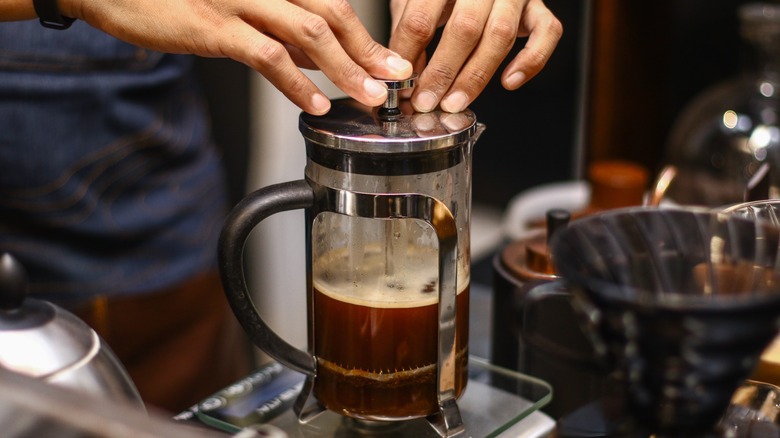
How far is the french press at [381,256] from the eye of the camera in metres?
0.68

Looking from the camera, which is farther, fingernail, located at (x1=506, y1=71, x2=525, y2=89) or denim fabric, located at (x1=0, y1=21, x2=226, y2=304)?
denim fabric, located at (x1=0, y1=21, x2=226, y2=304)

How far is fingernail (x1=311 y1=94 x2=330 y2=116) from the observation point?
726 mm

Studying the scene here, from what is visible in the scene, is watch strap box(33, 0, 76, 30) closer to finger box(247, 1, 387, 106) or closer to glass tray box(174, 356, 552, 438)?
finger box(247, 1, 387, 106)

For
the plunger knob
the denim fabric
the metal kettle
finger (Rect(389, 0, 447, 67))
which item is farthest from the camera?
the denim fabric

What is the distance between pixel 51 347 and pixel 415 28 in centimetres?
41

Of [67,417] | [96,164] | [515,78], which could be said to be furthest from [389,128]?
[96,164]

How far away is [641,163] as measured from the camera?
5.67ft

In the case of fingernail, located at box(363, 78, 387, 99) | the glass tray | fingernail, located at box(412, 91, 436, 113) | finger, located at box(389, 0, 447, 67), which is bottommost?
the glass tray

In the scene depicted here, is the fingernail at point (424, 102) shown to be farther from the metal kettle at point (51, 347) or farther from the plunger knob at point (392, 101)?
the metal kettle at point (51, 347)

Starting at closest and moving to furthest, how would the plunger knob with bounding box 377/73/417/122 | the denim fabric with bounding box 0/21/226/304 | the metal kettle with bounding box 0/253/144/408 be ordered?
the metal kettle with bounding box 0/253/144/408 → the plunger knob with bounding box 377/73/417/122 → the denim fabric with bounding box 0/21/226/304

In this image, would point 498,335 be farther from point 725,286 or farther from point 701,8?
point 701,8

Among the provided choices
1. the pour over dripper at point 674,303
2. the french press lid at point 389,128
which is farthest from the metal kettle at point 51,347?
the pour over dripper at point 674,303

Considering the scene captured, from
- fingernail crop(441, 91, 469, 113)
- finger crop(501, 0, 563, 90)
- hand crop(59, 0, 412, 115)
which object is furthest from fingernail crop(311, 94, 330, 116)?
finger crop(501, 0, 563, 90)

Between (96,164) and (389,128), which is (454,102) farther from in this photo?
(96,164)
